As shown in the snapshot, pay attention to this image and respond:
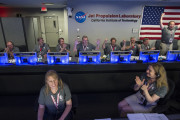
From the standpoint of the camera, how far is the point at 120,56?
2936 millimetres

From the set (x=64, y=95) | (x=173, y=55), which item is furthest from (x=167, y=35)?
(x=64, y=95)

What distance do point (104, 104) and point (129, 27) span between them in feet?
12.4

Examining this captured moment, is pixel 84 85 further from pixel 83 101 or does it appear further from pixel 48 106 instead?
pixel 48 106

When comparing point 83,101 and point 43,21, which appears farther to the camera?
point 43,21

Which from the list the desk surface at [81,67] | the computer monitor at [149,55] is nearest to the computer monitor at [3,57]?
the desk surface at [81,67]

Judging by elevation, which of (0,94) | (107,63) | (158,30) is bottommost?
(0,94)

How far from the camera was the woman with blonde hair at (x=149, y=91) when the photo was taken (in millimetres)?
1822

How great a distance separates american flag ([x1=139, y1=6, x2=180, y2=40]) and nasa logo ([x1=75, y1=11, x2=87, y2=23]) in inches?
94.9

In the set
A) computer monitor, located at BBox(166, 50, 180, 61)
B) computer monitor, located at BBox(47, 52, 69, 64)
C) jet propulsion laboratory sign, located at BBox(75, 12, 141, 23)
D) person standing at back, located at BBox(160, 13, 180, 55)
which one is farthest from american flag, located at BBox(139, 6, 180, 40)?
computer monitor, located at BBox(47, 52, 69, 64)

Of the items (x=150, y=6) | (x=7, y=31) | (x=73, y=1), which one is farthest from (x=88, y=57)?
(x=7, y=31)

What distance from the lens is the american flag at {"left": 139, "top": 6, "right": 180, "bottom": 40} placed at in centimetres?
535

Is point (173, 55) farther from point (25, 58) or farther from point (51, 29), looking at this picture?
point (51, 29)

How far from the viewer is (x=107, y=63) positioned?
2932mm

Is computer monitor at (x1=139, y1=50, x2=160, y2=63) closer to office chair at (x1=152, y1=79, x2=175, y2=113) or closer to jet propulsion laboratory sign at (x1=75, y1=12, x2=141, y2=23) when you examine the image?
office chair at (x1=152, y1=79, x2=175, y2=113)
